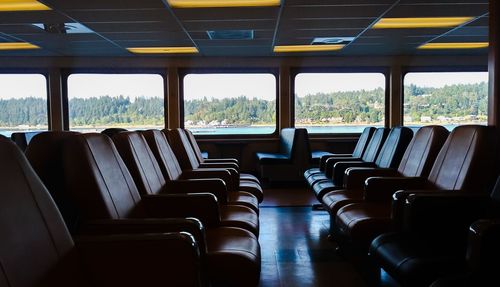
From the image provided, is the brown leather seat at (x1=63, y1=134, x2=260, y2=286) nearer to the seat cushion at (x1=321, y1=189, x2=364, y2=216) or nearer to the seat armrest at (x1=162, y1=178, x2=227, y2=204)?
the seat armrest at (x1=162, y1=178, x2=227, y2=204)

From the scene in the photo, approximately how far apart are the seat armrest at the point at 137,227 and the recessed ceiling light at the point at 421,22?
179 inches

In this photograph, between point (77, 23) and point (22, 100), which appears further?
point (22, 100)

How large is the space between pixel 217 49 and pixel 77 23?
2.48 m

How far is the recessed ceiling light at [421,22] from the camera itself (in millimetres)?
5512

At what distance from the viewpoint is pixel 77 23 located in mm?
5359

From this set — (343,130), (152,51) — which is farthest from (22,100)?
(343,130)

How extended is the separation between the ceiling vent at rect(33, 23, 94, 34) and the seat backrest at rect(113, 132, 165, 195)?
11.0ft

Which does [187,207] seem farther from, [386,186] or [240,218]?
[386,186]

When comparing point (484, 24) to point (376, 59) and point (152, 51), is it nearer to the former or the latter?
point (376, 59)

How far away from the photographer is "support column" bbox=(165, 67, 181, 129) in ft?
26.6

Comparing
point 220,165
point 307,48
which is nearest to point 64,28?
point 220,165

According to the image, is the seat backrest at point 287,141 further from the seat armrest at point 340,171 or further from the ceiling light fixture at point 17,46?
the ceiling light fixture at point 17,46

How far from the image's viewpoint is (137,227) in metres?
1.77

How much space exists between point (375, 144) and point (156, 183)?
2853 mm
